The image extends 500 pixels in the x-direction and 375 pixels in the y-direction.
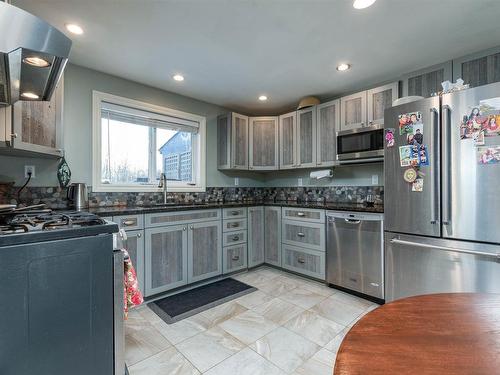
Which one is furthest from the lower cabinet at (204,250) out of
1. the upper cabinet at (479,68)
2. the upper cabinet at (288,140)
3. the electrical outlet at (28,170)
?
the upper cabinet at (479,68)

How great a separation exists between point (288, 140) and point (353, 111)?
977 mm

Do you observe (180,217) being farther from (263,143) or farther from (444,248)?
(444,248)

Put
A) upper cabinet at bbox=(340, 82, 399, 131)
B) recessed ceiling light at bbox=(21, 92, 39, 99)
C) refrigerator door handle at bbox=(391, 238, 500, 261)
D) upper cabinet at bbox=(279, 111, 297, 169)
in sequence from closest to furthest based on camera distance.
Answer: recessed ceiling light at bbox=(21, 92, 39, 99)
refrigerator door handle at bbox=(391, 238, 500, 261)
upper cabinet at bbox=(340, 82, 399, 131)
upper cabinet at bbox=(279, 111, 297, 169)

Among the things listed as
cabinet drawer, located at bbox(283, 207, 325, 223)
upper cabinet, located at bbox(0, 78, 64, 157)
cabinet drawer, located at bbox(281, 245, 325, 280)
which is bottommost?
cabinet drawer, located at bbox(281, 245, 325, 280)

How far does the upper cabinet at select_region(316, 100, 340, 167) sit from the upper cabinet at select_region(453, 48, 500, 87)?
116 centimetres

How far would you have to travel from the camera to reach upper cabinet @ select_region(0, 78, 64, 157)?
1.58 meters

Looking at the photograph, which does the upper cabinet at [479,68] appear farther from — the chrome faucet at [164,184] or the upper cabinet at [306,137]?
the chrome faucet at [164,184]

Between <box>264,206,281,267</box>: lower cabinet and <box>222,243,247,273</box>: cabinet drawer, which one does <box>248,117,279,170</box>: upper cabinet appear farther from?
<box>222,243,247,273</box>: cabinet drawer

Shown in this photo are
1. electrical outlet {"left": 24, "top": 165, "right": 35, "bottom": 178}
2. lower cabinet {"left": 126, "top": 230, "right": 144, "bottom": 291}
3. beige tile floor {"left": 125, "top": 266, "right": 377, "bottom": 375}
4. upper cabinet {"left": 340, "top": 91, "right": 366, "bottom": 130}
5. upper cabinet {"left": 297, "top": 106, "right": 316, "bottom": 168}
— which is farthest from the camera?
upper cabinet {"left": 297, "top": 106, "right": 316, "bottom": 168}

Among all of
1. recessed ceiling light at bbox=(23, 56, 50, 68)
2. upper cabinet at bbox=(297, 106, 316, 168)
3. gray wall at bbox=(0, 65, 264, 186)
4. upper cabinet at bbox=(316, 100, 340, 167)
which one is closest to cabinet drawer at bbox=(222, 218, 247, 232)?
upper cabinet at bbox=(297, 106, 316, 168)

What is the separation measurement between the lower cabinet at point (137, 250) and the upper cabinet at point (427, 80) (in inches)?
124

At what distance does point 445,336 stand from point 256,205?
277 cm

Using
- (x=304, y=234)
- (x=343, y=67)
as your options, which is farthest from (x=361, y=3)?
(x=304, y=234)

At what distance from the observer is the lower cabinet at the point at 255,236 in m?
3.26
